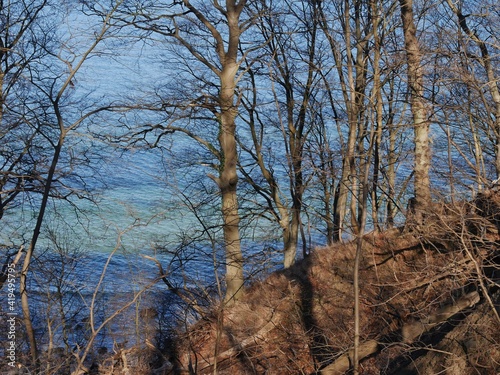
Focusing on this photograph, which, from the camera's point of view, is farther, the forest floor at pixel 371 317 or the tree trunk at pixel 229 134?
the tree trunk at pixel 229 134

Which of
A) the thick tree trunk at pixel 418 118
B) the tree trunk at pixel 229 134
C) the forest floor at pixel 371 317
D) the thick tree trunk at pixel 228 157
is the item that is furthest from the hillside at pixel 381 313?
the tree trunk at pixel 229 134

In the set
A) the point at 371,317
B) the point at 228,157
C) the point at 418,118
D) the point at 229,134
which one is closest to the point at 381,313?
the point at 371,317

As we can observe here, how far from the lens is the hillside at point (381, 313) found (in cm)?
891

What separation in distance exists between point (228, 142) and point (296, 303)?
474cm

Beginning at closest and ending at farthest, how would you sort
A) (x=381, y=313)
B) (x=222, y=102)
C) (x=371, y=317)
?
1. (x=381, y=313)
2. (x=371, y=317)
3. (x=222, y=102)

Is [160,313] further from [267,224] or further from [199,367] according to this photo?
[267,224]

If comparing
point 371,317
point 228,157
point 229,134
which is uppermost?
point 229,134

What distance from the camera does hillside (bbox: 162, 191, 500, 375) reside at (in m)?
8.91

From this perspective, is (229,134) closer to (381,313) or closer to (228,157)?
(228,157)

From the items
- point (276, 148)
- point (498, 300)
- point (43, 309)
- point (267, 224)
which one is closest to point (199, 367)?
point (43, 309)

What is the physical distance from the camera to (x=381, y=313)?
12.0 meters

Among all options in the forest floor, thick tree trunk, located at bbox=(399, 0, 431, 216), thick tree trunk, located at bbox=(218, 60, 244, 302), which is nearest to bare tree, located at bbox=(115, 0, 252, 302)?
thick tree trunk, located at bbox=(218, 60, 244, 302)

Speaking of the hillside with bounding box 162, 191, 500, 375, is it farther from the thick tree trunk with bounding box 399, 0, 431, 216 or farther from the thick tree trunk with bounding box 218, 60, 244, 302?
the thick tree trunk with bounding box 218, 60, 244, 302

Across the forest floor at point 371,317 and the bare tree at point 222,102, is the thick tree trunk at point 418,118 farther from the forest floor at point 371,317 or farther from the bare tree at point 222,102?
the bare tree at point 222,102
